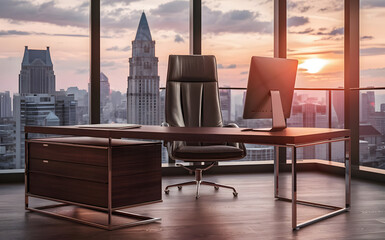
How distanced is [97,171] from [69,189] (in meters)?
0.32

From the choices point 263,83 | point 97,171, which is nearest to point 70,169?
point 97,171

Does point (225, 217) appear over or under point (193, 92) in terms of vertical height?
under

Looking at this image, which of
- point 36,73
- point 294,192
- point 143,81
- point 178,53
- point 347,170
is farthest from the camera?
point 178,53

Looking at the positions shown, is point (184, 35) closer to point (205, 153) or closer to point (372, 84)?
point (205, 153)

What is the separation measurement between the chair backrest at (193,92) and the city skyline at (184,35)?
984mm

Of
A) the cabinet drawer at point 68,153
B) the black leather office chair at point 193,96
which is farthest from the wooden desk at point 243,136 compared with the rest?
the black leather office chair at point 193,96

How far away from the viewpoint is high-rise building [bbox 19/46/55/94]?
190 inches

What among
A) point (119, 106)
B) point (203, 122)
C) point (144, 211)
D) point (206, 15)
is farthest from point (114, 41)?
point (144, 211)

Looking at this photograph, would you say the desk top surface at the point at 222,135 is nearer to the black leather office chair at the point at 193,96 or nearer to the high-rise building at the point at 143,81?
the black leather office chair at the point at 193,96

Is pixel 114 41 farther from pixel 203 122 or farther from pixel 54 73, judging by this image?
pixel 203 122

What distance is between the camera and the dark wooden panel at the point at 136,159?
9.88ft

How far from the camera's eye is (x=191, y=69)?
4.30 m

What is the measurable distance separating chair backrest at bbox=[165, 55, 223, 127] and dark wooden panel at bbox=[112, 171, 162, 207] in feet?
3.51

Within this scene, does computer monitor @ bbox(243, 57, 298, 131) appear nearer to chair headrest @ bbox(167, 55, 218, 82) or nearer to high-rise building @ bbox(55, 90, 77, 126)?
chair headrest @ bbox(167, 55, 218, 82)
